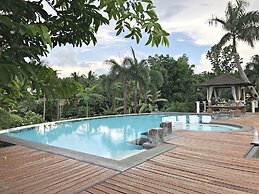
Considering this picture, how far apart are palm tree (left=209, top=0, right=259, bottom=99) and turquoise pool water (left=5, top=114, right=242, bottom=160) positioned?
402 inches

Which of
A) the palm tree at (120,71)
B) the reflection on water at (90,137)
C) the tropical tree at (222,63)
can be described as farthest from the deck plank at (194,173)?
the tropical tree at (222,63)

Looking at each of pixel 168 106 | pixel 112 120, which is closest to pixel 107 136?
pixel 112 120

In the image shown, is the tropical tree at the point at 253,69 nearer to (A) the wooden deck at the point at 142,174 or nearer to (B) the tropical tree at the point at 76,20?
(A) the wooden deck at the point at 142,174

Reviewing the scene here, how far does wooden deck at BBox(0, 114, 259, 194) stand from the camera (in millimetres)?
3529

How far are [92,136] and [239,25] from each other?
15605 millimetres

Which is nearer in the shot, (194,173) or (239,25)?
(194,173)

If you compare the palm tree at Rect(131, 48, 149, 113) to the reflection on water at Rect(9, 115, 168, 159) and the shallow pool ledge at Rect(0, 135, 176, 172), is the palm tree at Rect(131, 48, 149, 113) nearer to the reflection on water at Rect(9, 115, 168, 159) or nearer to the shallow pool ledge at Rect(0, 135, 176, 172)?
the reflection on water at Rect(9, 115, 168, 159)

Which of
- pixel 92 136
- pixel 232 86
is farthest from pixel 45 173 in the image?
pixel 232 86

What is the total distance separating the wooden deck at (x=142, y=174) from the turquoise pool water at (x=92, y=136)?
2.84 m

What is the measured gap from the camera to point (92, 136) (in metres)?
11.3

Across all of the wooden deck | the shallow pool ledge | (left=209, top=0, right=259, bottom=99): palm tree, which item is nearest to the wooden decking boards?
the wooden deck

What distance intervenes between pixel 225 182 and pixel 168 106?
18309mm

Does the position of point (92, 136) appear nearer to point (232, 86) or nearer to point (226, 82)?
point (226, 82)

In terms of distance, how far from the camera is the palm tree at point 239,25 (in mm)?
18578
